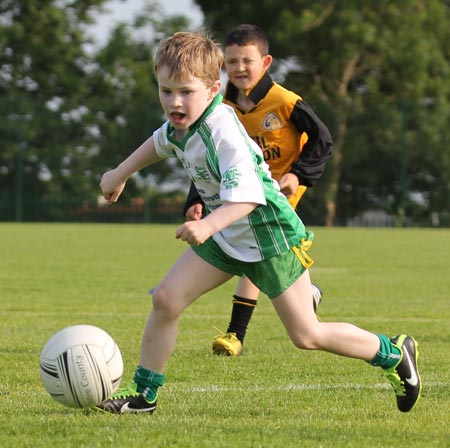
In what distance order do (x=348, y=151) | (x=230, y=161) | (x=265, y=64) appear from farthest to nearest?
(x=348, y=151), (x=265, y=64), (x=230, y=161)

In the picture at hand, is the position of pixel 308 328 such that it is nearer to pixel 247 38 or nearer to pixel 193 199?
pixel 193 199

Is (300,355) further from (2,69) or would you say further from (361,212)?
(2,69)

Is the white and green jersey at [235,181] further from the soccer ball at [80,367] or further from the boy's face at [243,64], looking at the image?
the boy's face at [243,64]

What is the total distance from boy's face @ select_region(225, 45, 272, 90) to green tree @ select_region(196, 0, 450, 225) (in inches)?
1047

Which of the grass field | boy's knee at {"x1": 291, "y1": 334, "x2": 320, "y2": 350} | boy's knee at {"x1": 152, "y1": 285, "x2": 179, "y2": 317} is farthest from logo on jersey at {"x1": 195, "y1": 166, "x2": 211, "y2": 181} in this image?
the grass field

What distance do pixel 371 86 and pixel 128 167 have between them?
33.3 metres

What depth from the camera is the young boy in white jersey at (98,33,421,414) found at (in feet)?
14.0

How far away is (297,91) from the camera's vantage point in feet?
121

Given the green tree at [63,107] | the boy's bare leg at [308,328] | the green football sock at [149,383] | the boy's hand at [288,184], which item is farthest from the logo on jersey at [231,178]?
the green tree at [63,107]

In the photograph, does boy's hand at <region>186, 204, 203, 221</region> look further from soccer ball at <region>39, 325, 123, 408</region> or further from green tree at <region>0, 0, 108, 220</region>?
green tree at <region>0, 0, 108, 220</region>

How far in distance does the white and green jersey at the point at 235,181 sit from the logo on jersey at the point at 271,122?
224cm

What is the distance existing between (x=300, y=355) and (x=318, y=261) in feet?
31.3

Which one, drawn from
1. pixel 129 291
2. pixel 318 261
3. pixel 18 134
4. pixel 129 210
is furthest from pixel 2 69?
pixel 129 291

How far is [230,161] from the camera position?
4.23 meters
